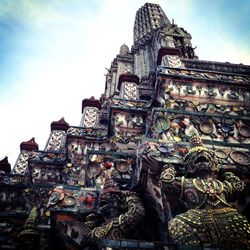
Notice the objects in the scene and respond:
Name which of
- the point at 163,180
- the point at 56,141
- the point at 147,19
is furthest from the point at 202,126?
the point at 147,19

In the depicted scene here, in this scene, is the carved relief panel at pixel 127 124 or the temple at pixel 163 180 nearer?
the temple at pixel 163 180

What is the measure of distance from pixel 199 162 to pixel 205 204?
658 millimetres

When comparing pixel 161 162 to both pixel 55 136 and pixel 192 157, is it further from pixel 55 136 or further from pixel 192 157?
pixel 55 136

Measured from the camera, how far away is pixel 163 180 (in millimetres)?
4070

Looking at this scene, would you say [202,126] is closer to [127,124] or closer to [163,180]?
[163,180]

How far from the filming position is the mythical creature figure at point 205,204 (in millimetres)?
3475

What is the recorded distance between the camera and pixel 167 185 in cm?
Result: 404

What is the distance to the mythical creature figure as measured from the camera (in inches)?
137

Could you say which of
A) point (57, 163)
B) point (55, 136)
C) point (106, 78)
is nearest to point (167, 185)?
point (57, 163)

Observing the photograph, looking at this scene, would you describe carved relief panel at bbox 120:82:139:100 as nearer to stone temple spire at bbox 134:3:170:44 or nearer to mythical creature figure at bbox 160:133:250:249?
mythical creature figure at bbox 160:133:250:249

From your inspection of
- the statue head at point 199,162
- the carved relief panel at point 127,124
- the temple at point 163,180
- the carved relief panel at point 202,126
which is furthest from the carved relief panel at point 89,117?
the statue head at point 199,162

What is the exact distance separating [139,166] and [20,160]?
36.5ft

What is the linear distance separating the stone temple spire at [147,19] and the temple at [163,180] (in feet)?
82.8

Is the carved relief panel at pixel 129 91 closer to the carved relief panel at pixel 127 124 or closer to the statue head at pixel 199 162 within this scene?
the carved relief panel at pixel 127 124
